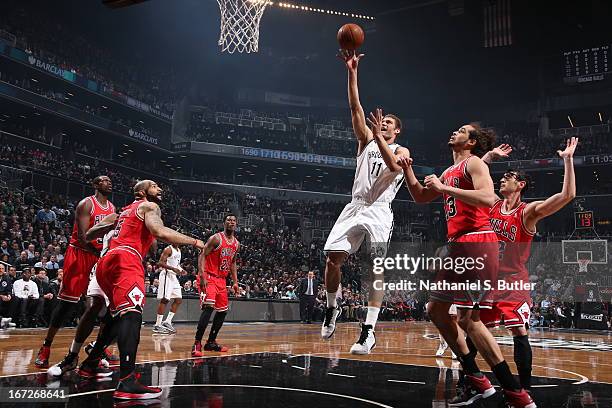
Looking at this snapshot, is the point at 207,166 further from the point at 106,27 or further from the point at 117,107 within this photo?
the point at 106,27

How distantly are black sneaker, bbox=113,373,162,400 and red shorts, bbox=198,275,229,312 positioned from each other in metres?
4.18

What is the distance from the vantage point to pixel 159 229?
448 cm

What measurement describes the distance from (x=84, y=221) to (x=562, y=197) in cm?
487

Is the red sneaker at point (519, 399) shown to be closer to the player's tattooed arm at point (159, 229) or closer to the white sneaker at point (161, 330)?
the player's tattooed arm at point (159, 229)

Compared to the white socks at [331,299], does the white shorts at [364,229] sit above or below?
above

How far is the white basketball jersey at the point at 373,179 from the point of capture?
17.0 feet

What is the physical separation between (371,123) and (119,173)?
26.0 meters

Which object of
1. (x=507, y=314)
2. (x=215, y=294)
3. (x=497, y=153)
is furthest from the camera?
(x=215, y=294)

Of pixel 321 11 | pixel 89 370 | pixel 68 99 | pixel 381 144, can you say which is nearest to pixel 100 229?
pixel 89 370

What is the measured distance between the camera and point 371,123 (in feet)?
14.6

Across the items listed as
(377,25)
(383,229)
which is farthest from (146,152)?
(383,229)

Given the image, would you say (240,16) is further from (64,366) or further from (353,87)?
(64,366)

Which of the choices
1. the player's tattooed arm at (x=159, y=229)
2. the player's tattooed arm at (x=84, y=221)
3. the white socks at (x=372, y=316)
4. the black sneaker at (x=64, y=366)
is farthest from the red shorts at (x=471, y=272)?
the player's tattooed arm at (x=84, y=221)

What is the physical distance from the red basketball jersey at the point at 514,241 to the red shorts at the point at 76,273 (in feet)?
14.4
